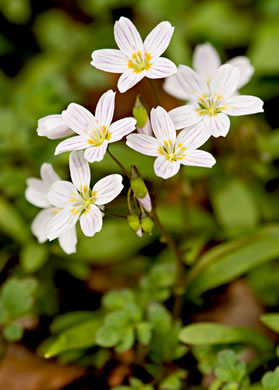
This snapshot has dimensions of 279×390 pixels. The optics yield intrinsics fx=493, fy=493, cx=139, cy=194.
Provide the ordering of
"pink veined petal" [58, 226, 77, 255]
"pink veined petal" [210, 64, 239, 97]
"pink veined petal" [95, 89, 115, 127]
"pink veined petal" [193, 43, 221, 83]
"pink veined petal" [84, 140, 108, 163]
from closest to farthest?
"pink veined petal" [84, 140, 108, 163] → "pink veined petal" [95, 89, 115, 127] → "pink veined petal" [210, 64, 239, 97] → "pink veined petal" [58, 226, 77, 255] → "pink veined petal" [193, 43, 221, 83]

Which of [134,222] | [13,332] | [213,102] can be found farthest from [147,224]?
[13,332]

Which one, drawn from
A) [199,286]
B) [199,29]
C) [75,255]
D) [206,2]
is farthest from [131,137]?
[206,2]

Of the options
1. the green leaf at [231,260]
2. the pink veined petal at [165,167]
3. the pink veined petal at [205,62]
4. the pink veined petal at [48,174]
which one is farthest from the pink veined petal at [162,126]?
the green leaf at [231,260]

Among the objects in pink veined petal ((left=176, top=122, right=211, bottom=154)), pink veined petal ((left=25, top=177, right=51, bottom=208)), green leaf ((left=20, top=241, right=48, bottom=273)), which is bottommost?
green leaf ((left=20, top=241, right=48, bottom=273))

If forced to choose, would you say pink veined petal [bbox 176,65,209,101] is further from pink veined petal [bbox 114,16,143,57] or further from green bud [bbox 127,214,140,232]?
green bud [bbox 127,214,140,232]

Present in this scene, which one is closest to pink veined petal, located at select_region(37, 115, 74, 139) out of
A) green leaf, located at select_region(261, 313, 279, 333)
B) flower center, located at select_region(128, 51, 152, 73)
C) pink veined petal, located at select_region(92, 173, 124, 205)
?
pink veined petal, located at select_region(92, 173, 124, 205)

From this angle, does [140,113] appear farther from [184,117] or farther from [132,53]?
[132,53]

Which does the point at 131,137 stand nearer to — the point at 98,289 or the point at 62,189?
the point at 62,189
